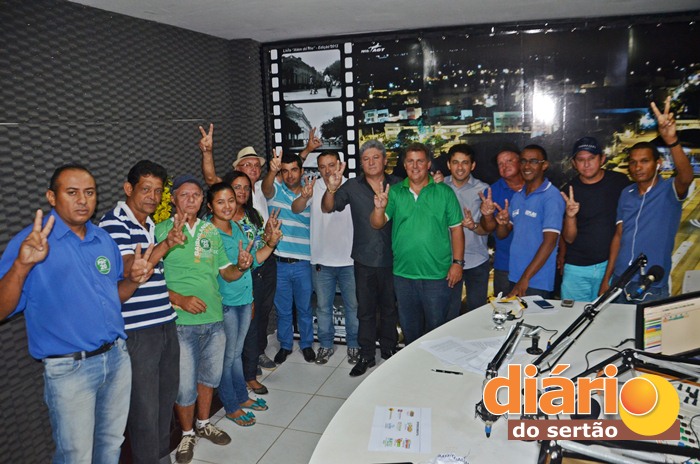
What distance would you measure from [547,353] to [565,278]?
1948 mm

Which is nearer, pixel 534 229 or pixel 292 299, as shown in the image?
pixel 534 229

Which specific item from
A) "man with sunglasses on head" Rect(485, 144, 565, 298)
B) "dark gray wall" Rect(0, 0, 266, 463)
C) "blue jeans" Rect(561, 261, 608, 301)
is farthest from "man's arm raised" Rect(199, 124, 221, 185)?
"blue jeans" Rect(561, 261, 608, 301)

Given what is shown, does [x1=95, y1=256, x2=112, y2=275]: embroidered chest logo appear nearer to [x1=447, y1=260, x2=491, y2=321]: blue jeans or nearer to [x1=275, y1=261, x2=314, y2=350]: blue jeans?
[x1=275, y1=261, x2=314, y2=350]: blue jeans

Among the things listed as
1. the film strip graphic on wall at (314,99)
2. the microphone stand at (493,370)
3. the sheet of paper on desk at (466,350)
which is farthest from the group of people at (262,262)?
the microphone stand at (493,370)

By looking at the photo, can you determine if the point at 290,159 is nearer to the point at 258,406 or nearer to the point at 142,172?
the point at 142,172

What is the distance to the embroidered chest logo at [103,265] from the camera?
91.0 inches

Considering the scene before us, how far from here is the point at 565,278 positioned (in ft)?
12.1

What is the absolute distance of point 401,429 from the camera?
1.85 m

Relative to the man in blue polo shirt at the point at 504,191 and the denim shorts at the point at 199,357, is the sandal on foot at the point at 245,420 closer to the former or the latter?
the denim shorts at the point at 199,357

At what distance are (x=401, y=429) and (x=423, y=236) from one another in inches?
76.9

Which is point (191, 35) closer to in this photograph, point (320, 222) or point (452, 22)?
point (320, 222)

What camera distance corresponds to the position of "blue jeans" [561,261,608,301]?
11.8 feet

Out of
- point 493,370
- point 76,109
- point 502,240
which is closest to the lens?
point 493,370

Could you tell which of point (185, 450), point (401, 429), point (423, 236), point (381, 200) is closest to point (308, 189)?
point (381, 200)
